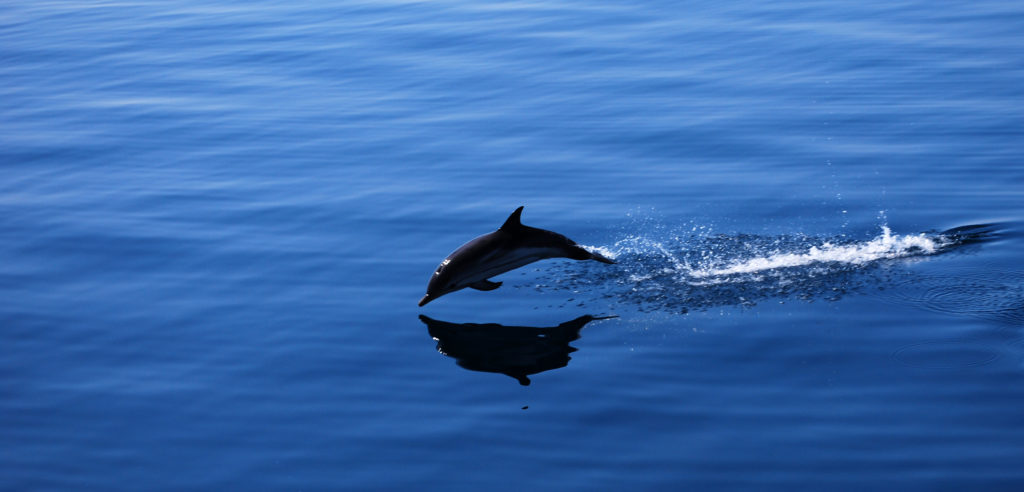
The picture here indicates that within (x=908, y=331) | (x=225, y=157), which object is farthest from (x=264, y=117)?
(x=908, y=331)

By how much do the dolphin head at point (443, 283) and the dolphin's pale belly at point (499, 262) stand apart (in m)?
0.11

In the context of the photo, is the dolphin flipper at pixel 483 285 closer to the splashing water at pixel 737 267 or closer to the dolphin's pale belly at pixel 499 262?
the dolphin's pale belly at pixel 499 262

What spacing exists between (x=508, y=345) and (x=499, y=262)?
111cm

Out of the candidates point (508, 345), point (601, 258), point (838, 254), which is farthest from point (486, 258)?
point (838, 254)

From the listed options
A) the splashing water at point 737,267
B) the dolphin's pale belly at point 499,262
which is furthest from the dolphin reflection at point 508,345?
the splashing water at point 737,267

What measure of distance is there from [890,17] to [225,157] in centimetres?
1638

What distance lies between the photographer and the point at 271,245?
1727 cm

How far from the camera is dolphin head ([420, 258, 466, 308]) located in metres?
13.8

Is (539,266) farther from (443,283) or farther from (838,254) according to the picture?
(838,254)

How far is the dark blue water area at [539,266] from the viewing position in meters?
11.3

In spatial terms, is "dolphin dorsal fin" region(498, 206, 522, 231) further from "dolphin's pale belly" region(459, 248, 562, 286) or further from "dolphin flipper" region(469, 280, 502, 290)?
"dolphin flipper" region(469, 280, 502, 290)

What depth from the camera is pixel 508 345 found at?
13.4 meters

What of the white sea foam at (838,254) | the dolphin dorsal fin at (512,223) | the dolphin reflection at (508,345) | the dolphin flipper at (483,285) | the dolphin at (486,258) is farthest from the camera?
the white sea foam at (838,254)

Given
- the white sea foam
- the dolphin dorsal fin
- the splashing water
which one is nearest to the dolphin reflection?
the splashing water
